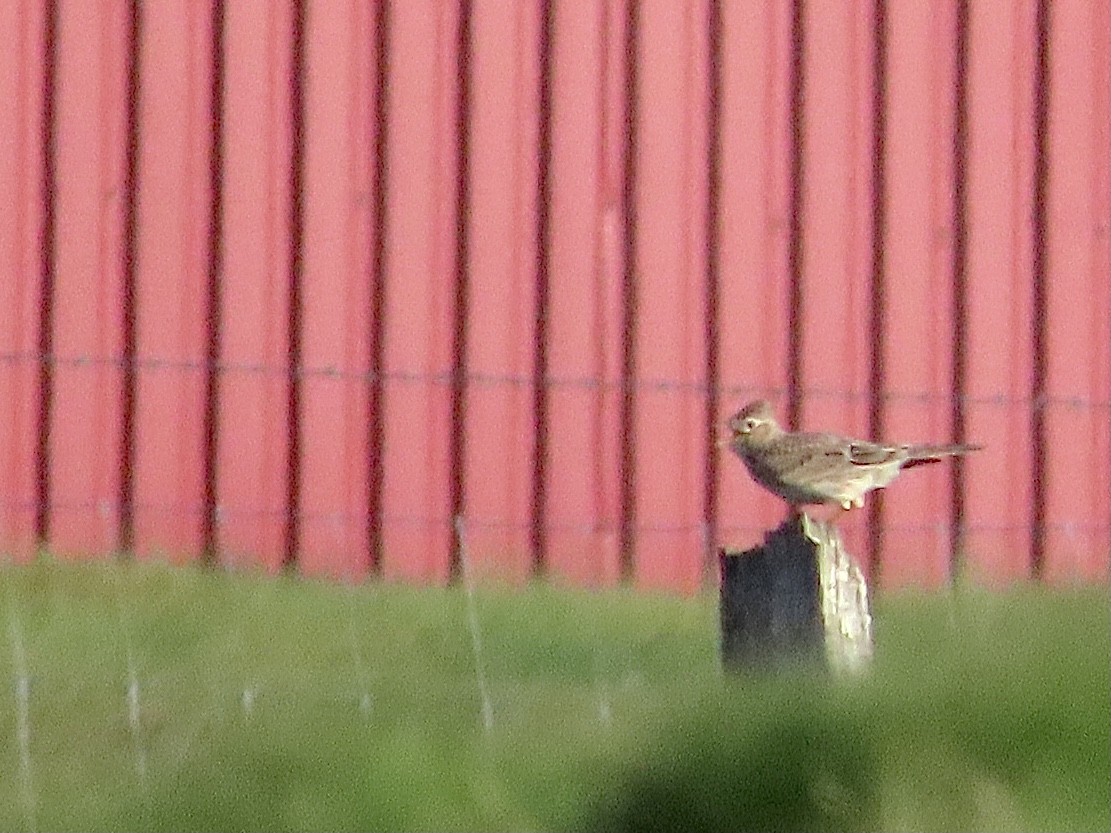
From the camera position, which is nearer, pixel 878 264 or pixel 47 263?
pixel 47 263

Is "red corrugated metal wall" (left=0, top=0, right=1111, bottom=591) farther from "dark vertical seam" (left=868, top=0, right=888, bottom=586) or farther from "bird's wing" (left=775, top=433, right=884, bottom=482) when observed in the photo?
"bird's wing" (left=775, top=433, right=884, bottom=482)

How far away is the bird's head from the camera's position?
655 centimetres

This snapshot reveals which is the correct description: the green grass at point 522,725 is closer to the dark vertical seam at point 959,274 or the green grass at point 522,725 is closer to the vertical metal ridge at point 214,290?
the vertical metal ridge at point 214,290

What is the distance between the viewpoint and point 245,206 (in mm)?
7727

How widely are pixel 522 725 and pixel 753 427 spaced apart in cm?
136

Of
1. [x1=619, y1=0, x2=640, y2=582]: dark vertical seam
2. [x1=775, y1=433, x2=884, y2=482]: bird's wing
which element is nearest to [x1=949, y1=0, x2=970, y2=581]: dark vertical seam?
[x1=619, y1=0, x2=640, y2=582]: dark vertical seam

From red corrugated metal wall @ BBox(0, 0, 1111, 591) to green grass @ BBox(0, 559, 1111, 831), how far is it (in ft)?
2.49

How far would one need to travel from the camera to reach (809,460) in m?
6.35

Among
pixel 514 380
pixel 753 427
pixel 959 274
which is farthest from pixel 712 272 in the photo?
pixel 753 427

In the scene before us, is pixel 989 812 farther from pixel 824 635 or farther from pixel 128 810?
pixel 128 810

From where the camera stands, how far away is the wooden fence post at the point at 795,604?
5082 millimetres

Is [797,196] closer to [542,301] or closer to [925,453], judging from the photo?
[542,301]

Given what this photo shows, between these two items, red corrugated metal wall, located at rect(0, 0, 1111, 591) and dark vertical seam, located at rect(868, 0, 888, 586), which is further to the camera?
dark vertical seam, located at rect(868, 0, 888, 586)

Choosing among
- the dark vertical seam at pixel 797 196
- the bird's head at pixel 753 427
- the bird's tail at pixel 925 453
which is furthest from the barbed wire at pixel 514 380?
the bird's head at pixel 753 427
